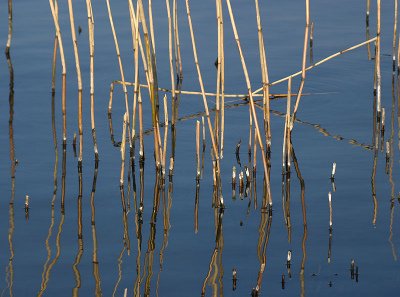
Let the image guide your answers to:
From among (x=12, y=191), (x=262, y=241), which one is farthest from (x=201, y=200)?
(x=12, y=191)

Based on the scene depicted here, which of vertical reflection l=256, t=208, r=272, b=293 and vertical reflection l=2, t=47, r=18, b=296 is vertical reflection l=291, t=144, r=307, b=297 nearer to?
vertical reflection l=256, t=208, r=272, b=293

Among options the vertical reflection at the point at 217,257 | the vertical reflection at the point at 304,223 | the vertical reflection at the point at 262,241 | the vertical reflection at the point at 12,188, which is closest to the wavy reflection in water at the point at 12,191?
the vertical reflection at the point at 12,188

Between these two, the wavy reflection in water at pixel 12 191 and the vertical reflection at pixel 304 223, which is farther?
the wavy reflection in water at pixel 12 191

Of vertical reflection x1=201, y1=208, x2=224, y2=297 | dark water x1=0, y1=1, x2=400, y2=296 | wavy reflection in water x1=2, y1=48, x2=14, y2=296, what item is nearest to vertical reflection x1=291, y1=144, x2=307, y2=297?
dark water x1=0, y1=1, x2=400, y2=296

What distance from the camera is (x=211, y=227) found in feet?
15.5

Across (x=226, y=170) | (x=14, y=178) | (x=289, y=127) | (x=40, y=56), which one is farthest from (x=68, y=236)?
(x=40, y=56)

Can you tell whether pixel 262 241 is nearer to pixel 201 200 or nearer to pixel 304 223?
pixel 304 223

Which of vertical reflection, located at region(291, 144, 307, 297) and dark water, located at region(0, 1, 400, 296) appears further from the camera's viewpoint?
dark water, located at region(0, 1, 400, 296)

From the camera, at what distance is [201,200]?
16.8ft

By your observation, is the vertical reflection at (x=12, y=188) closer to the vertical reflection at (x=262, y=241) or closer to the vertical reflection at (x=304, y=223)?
the vertical reflection at (x=262, y=241)

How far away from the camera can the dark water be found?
4.07 metres

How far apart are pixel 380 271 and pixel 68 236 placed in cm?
219

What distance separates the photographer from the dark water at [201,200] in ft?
13.4

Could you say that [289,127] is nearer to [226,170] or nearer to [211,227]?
[226,170]
